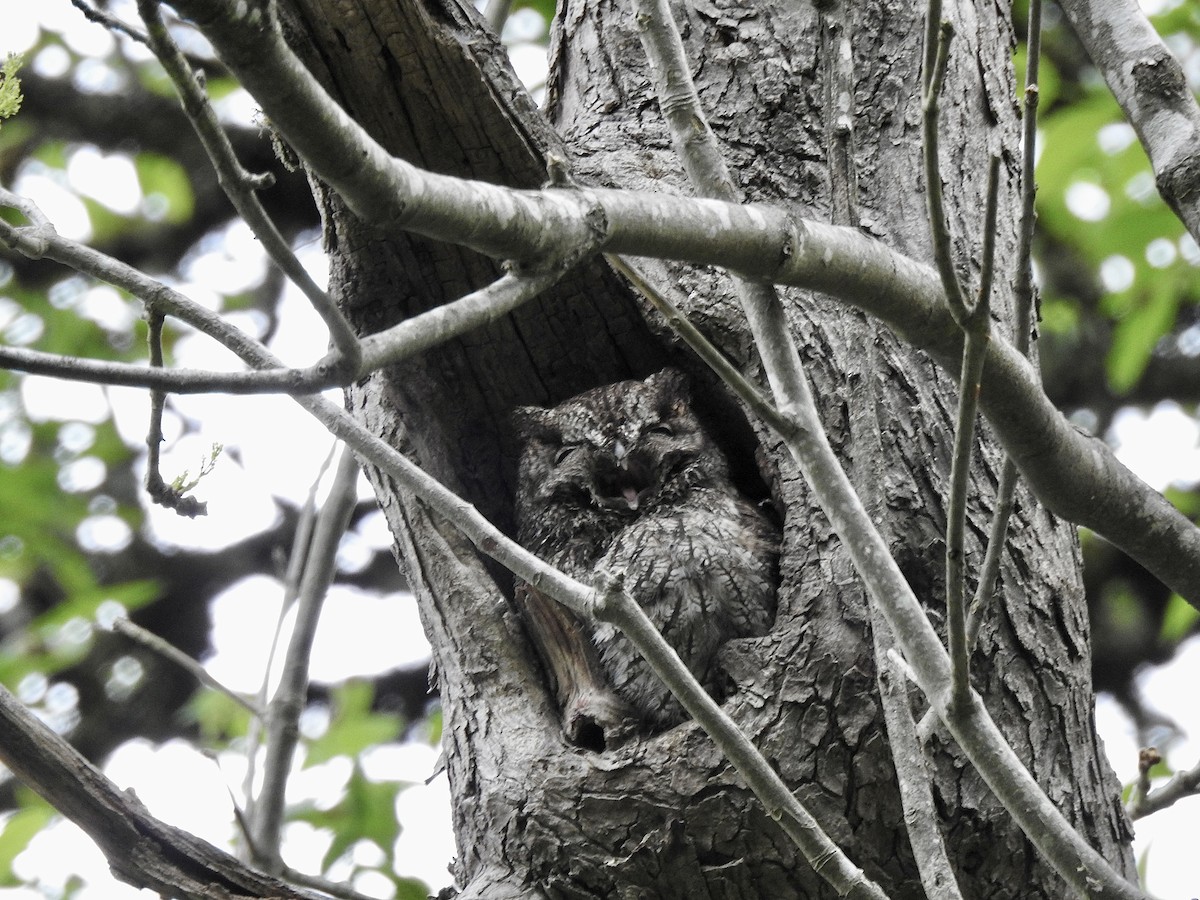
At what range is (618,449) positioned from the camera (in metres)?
3.35

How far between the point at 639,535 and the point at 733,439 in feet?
1.40

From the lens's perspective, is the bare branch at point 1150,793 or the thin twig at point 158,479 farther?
the bare branch at point 1150,793

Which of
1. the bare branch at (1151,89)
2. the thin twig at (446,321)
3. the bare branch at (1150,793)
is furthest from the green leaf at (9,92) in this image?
the bare branch at (1150,793)

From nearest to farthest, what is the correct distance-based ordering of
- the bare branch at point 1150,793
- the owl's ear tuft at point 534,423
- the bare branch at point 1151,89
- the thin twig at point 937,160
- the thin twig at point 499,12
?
the thin twig at point 937,160
the bare branch at point 1151,89
the bare branch at point 1150,793
the owl's ear tuft at point 534,423
the thin twig at point 499,12

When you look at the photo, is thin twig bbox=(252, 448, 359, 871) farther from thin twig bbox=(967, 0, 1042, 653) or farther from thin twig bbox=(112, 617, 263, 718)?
thin twig bbox=(967, 0, 1042, 653)

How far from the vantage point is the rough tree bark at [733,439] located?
2.24 meters

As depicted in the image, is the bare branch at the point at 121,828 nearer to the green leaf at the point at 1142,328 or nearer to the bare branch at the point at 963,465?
the bare branch at the point at 963,465

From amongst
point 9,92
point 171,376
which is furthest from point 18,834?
point 171,376

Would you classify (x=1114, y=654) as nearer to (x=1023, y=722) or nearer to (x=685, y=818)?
(x=1023, y=722)

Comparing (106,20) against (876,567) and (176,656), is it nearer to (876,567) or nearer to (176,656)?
(876,567)

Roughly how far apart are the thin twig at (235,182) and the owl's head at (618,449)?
79.0 inches

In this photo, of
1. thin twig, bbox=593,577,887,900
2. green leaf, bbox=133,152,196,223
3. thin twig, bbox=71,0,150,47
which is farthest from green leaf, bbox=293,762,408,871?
thin twig, bbox=71,0,150,47

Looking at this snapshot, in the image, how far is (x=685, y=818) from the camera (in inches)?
88.7

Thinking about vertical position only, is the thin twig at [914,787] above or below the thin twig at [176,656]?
below
